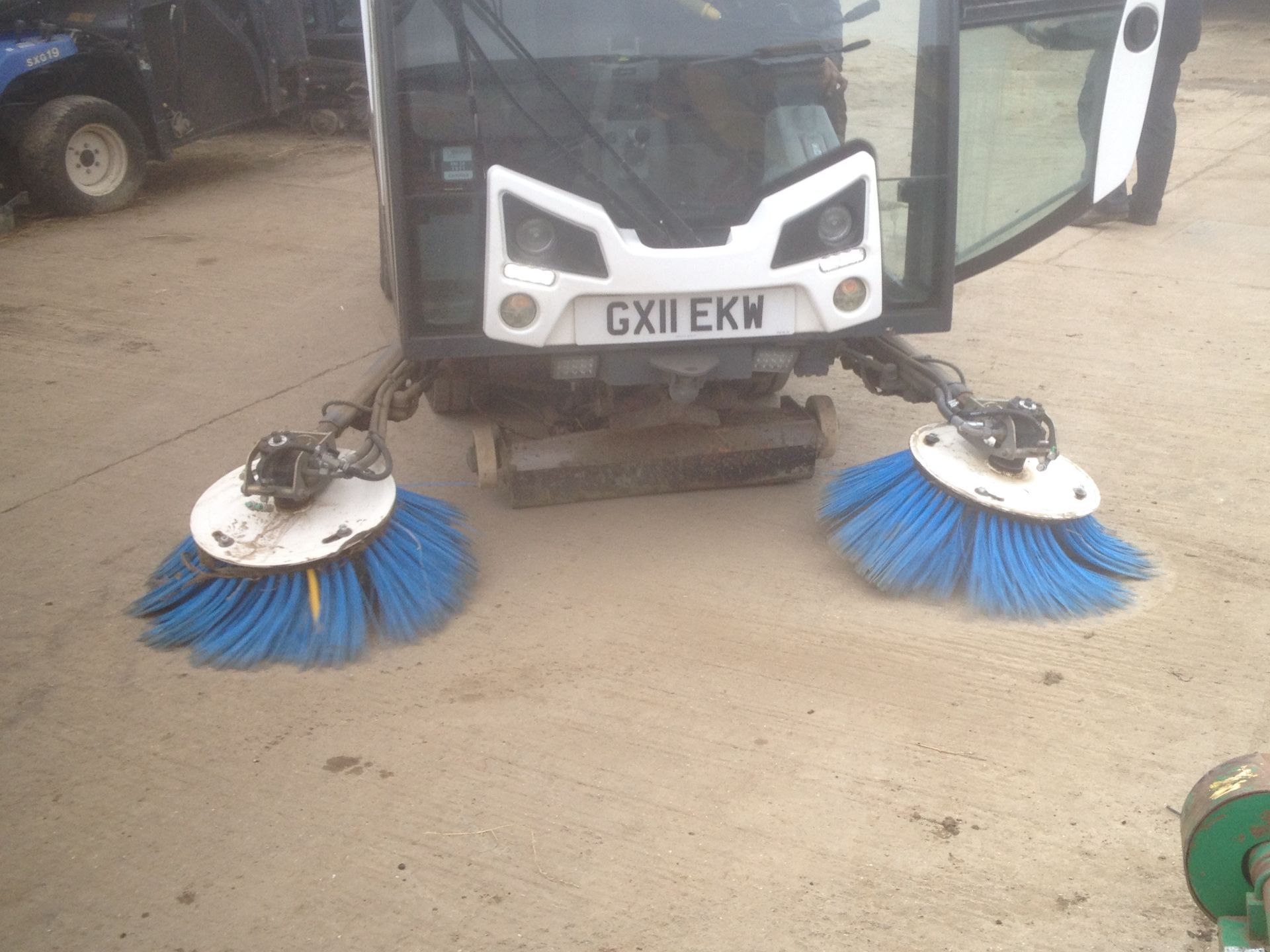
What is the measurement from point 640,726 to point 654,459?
114 cm

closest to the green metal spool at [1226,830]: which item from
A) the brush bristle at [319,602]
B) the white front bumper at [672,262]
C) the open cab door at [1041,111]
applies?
the white front bumper at [672,262]

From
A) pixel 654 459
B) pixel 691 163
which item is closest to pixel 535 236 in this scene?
pixel 691 163

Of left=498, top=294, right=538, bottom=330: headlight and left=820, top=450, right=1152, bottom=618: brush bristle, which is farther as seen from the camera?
left=820, top=450, right=1152, bottom=618: brush bristle

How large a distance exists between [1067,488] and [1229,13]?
553 inches

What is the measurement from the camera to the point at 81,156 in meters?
8.31

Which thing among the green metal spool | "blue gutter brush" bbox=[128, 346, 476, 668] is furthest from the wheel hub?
the green metal spool

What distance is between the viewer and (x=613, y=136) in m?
3.47

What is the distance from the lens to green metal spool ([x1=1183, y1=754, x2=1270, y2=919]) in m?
1.52

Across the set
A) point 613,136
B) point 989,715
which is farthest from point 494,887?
point 613,136

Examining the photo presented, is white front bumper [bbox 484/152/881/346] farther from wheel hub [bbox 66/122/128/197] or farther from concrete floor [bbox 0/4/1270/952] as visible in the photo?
wheel hub [bbox 66/122/128/197]

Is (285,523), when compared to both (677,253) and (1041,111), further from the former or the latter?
(1041,111)

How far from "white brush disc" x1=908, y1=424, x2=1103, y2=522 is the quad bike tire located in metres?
6.52

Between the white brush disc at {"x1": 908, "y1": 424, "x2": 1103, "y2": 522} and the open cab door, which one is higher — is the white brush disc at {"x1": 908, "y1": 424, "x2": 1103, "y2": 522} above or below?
below

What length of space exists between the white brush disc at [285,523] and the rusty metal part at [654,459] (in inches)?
23.6
